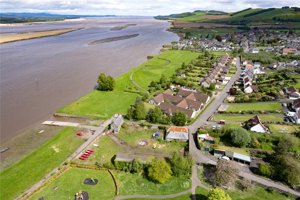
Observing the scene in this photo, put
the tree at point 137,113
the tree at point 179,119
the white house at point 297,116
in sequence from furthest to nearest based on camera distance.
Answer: the tree at point 137,113
the white house at point 297,116
the tree at point 179,119

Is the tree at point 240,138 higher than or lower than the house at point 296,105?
lower

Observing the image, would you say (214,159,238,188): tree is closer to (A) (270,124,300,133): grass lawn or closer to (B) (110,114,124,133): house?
(A) (270,124,300,133): grass lawn

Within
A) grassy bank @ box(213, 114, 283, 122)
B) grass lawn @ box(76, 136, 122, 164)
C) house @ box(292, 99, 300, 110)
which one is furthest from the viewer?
house @ box(292, 99, 300, 110)

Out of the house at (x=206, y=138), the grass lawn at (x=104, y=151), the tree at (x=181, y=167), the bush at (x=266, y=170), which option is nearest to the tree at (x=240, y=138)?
the house at (x=206, y=138)

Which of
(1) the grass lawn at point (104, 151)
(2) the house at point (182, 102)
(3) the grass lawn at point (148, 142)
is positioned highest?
(2) the house at point (182, 102)

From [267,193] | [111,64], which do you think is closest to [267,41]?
[111,64]

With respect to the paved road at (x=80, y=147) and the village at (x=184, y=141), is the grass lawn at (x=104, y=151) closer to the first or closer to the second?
the village at (x=184, y=141)

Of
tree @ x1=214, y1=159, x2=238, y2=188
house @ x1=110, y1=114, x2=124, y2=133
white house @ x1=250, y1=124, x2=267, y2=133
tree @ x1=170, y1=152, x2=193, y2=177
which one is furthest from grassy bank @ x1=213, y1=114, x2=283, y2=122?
tree @ x1=214, y1=159, x2=238, y2=188

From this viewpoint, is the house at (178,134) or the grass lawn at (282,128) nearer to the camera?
the house at (178,134)
